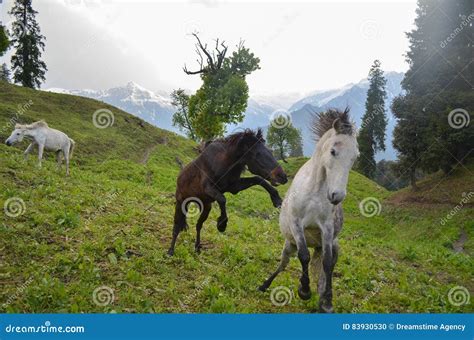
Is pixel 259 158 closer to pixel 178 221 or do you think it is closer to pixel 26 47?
pixel 178 221

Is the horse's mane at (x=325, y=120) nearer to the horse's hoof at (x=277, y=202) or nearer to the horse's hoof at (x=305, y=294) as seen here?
the horse's hoof at (x=277, y=202)

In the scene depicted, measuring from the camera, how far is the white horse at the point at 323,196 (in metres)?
5.49

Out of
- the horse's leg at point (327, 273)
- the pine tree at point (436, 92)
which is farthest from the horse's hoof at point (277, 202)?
the pine tree at point (436, 92)

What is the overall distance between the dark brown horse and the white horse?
735 millimetres

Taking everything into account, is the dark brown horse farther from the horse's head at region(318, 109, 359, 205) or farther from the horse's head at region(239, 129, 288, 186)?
the horse's head at region(318, 109, 359, 205)

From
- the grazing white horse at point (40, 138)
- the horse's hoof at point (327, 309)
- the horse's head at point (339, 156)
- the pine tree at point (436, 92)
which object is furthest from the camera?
the pine tree at point (436, 92)

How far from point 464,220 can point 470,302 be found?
17084 mm

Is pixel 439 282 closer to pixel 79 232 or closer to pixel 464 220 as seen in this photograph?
pixel 79 232

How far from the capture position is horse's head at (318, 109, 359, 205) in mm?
5227

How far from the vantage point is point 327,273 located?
613 cm

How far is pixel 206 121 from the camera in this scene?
153ft

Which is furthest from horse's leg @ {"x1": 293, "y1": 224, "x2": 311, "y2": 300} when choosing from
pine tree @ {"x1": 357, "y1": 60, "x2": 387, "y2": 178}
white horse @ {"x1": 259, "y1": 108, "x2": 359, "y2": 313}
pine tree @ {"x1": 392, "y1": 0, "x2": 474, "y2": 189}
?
pine tree @ {"x1": 357, "y1": 60, "x2": 387, "y2": 178}

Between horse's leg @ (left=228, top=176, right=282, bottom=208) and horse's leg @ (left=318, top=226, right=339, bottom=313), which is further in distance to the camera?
horse's leg @ (left=228, top=176, right=282, bottom=208)

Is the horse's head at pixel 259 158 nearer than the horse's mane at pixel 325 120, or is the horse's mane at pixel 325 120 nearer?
the horse's mane at pixel 325 120
